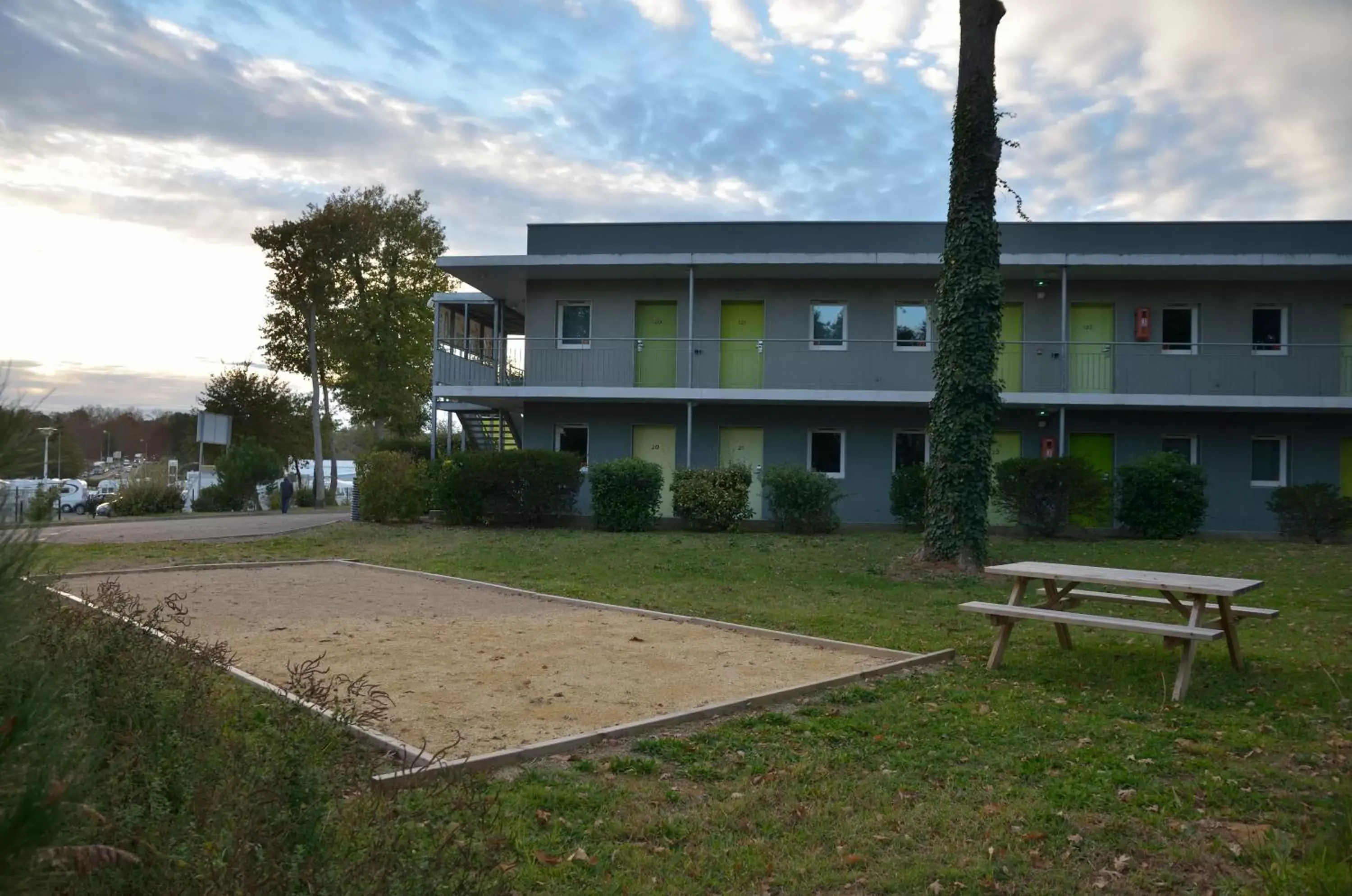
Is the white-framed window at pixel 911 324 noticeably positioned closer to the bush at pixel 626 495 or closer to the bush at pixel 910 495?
the bush at pixel 910 495

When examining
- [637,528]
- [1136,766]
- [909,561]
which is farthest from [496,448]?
[1136,766]

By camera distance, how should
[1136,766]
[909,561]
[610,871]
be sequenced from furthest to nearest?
[909,561] → [1136,766] → [610,871]

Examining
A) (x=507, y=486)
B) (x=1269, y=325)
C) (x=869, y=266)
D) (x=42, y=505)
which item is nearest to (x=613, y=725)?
(x=42, y=505)

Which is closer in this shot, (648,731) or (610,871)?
(610,871)

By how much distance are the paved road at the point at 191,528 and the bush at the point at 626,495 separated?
21.8 ft

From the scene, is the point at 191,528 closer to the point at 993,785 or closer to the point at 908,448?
the point at 908,448

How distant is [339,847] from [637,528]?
1940cm

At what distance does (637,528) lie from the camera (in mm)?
22891

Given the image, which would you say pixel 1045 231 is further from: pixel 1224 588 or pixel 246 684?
pixel 246 684

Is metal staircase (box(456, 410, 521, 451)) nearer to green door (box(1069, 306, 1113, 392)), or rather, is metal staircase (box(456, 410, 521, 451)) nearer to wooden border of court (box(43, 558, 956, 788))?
green door (box(1069, 306, 1113, 392))

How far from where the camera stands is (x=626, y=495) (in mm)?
22812

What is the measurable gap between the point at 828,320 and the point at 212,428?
21384 mm

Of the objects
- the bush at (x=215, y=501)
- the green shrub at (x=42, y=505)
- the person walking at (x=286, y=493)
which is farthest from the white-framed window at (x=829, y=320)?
the green shrub at (x=42, y=505)

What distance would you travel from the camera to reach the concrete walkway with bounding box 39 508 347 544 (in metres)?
21.7
